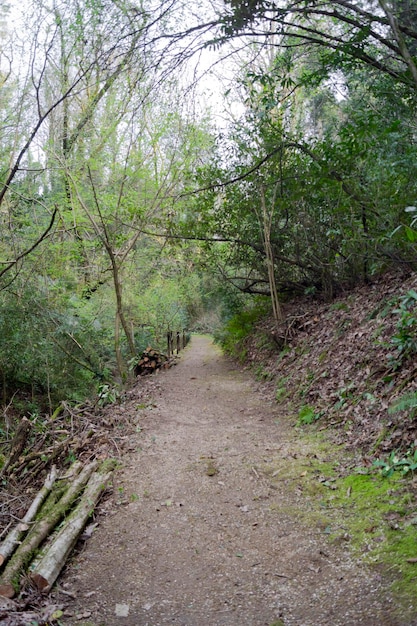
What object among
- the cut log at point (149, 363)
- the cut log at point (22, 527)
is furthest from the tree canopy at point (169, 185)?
the cut log at point (22, 527)

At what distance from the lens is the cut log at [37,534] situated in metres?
3.42

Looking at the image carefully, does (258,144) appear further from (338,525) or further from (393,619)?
(393,619)

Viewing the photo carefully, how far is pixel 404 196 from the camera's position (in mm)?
7191

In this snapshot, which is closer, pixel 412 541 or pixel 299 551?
pixel 412 541

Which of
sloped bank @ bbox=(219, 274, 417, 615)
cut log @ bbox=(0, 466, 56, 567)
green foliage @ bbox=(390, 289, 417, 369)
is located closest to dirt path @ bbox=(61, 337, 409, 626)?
sloped bank @ bbox=(219, 274, 417, 615)

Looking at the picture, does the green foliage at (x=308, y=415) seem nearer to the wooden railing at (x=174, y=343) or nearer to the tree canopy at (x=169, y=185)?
the tree canopy at (x=169, y=185)

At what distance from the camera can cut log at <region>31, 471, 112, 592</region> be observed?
340 centimetres

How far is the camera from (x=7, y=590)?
131 inches

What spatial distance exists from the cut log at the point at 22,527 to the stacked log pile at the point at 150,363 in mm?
8389

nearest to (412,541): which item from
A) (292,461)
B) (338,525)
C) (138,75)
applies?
(338,525)

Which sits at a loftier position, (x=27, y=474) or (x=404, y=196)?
(x=404, y=196)

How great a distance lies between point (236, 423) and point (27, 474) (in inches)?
119

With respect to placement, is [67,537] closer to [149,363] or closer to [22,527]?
[22,527]

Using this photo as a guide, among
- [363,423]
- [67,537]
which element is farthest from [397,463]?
A: [67,537]
